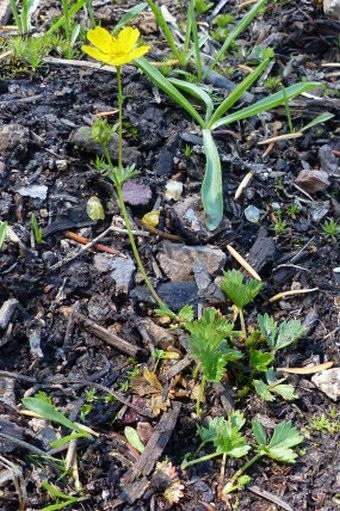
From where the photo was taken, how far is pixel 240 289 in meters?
2.12

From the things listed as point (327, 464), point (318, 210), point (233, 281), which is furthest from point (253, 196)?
point (327, 464)

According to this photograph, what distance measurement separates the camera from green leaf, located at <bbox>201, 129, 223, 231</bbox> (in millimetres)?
2367

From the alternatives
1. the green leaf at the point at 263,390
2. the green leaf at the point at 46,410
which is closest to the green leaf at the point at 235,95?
the green leaf at the point at 263,390

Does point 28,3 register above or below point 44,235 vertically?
above

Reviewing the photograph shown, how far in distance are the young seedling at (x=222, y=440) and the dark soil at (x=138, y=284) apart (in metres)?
0.03

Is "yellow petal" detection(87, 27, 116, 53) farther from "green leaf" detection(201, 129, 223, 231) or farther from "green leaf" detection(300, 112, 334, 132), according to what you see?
"green leaf" detection(300, 112, 334, 132)

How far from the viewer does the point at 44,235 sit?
89.7 inches

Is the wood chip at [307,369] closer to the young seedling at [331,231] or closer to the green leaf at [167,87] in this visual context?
the young seedling at [331,231]

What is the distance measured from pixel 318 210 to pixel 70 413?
1171 millimetres

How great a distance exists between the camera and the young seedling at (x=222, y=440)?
6.17 ft

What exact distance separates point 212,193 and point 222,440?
0.86m

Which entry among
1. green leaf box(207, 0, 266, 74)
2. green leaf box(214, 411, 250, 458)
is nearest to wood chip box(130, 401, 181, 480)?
green leaf box(214, 411, 250, 458)

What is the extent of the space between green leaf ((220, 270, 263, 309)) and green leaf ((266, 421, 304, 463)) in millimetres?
396

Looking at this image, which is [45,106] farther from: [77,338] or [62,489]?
[62,489]
